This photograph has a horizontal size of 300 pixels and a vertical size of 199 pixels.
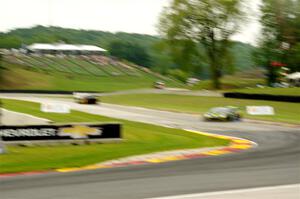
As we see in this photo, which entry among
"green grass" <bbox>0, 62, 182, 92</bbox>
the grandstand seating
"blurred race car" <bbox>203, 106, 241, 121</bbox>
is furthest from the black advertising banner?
the grandstand seating

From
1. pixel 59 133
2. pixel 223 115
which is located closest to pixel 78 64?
pixel 223 115

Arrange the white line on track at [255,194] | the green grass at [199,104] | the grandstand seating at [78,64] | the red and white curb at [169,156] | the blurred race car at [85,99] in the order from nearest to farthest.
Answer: the white line on track at [255,194] < the red and white curb at [169,156] < the green grass at [199,104] < the blurred race car at [85,99] < the grandstand seating at [78,64]

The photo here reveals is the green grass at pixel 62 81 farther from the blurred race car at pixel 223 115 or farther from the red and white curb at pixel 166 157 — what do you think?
the red and white curb at pixel 166 157

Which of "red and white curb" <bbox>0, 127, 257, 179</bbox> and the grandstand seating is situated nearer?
"red and white curb" <bbox>0, 127, 257, 179</bbox>

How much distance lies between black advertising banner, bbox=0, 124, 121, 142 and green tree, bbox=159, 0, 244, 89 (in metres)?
56.7

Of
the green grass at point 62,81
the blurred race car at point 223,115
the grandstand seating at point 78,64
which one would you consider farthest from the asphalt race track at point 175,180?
the grandstand seating at point 78,64

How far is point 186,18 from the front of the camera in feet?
255

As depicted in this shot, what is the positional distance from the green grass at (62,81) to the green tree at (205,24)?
96.2 feet

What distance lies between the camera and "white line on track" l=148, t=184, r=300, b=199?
34.4ft

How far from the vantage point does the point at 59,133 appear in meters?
21.2

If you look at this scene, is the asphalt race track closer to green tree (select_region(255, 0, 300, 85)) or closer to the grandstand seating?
green tree (select_region(255, 0, 300, 85))

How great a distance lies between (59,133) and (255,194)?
11.8 metres

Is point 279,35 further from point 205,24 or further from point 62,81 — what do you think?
point 62,81

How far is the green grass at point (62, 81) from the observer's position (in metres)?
97.7
